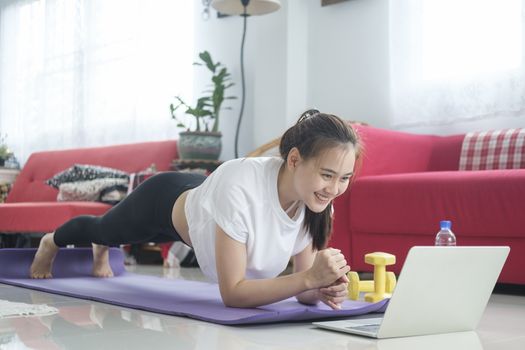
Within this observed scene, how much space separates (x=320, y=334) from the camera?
175 cm

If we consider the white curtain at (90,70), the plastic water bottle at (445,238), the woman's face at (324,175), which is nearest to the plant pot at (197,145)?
the white curtain at (90,70)

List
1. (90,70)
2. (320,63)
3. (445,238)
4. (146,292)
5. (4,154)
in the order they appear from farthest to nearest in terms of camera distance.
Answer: (4,154) < (90,70) < (320,63) < (445,238) < (146,292)

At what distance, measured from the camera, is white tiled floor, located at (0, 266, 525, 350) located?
5.24ft

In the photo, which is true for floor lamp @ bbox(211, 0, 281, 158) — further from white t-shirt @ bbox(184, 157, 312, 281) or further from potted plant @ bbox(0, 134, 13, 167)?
potted plant @ bbox(0, 134, 13, 167)

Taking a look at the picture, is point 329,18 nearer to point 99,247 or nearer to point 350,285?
point 99,247

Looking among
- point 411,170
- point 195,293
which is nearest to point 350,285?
point 195,293

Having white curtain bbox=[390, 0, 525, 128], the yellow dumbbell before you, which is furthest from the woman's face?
white curtain bbox=[390, 0, 525, 128]

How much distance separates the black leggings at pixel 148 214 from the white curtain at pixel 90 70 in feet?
8.96

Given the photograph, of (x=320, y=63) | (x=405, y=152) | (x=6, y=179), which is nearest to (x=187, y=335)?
(x=405, y=152)

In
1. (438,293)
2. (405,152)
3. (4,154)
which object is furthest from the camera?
(4,154)

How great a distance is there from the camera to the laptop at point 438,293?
158cm

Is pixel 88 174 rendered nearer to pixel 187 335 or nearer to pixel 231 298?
pixel 231 298

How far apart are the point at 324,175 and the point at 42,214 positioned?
8.90ft

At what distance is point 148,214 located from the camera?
2381 mm
